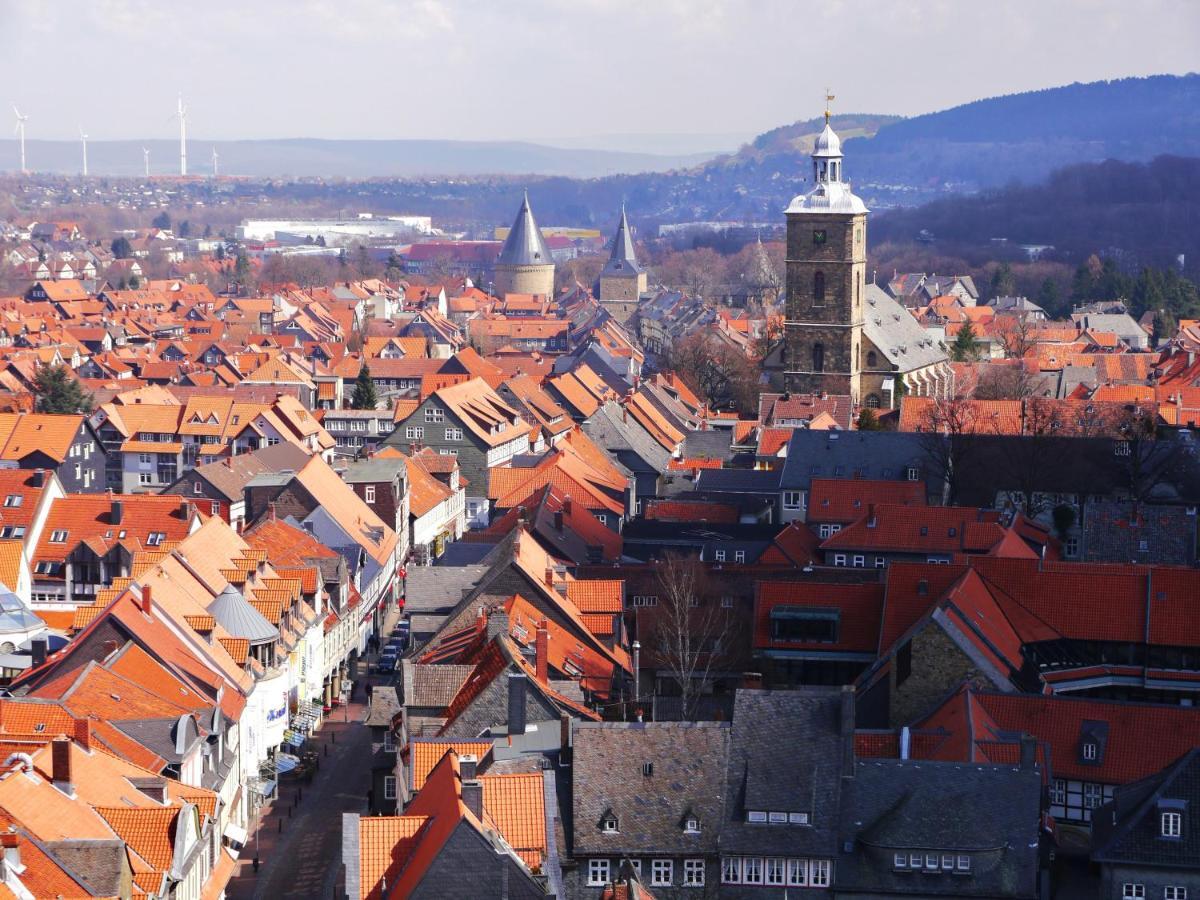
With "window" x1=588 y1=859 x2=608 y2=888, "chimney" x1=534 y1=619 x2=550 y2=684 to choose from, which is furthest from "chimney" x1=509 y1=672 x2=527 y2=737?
"window" x1=588 y1=859 x2=608 y2=888

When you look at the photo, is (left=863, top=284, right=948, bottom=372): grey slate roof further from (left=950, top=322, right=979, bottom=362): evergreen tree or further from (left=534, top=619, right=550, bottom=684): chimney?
(left=534, top=619, right=550, bottom=684): chimney

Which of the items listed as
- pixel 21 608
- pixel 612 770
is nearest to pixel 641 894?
pixel 612 770

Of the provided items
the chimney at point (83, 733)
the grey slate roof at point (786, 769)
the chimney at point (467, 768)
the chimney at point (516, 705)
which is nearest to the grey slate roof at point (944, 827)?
the grey slate roof at point (786, 769)

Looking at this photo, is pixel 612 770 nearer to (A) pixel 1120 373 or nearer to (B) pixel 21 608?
(B) pixel 21 608

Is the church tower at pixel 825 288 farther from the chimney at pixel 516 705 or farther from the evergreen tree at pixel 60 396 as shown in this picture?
the chimney at pixel 516 705

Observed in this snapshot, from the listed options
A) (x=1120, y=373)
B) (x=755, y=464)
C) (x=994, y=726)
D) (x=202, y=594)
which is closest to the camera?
(x=994, y=726)

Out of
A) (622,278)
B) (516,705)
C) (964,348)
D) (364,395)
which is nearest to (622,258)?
(622,278)
